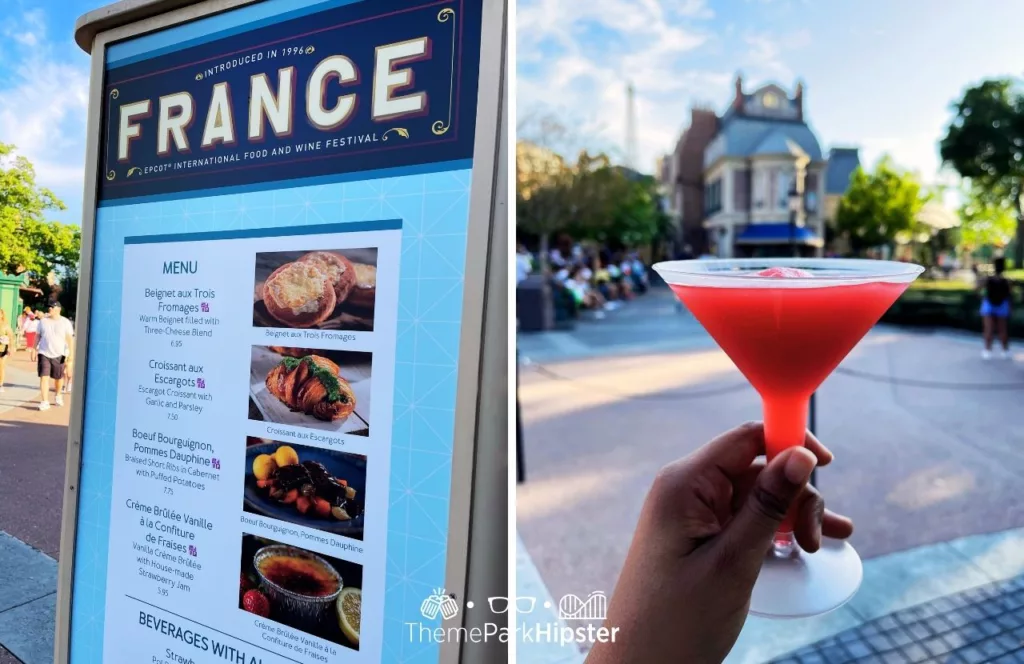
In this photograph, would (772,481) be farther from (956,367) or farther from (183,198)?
(956,367)

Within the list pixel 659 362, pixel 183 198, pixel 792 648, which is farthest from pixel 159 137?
pixel 659 362

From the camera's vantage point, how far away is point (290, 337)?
46.3 inches

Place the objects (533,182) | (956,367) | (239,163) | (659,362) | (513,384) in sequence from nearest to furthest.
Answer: (513,384) < (239,163) < (956,367) < (659,362) < (533,182)

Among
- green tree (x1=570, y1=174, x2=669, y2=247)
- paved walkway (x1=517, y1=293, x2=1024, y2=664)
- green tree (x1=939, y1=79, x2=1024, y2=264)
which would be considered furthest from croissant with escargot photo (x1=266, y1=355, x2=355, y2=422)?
green tree (x1=570, y1=174, x2=669, y2=247)

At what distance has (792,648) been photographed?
2377mm

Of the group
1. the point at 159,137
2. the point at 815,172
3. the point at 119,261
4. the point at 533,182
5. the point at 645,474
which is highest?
the point at 815,172

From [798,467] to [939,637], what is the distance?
7.01 feet

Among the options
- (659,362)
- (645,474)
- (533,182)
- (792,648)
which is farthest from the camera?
(533,182)

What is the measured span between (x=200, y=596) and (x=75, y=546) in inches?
15.6

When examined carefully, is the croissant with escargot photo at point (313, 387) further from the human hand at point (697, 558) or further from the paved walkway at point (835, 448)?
the paved walkway at point (835, 448)

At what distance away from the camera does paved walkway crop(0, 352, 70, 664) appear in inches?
55.7

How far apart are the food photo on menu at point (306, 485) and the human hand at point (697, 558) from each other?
0.49m

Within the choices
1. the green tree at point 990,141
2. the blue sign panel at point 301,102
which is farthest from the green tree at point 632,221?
the blue sign panel at point 301,102

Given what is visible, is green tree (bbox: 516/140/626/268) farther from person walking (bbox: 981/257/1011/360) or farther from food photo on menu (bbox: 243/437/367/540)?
food photo on menu (bbox: 243/437/367/540)
